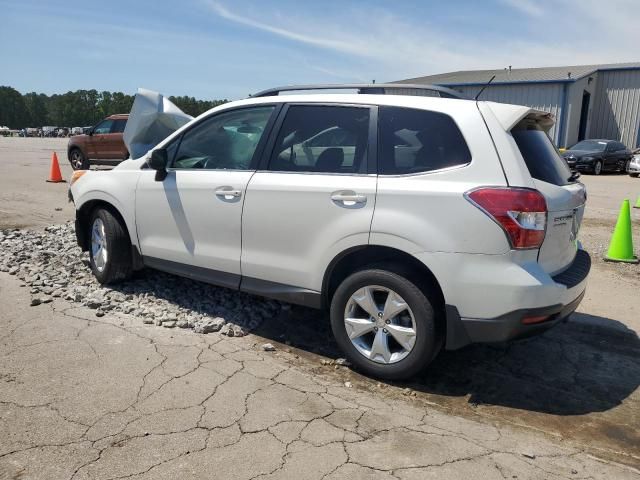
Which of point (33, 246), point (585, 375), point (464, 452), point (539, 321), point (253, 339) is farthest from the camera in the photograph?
point (33, 246)

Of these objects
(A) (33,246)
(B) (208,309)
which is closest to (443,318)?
(B) (208,309)

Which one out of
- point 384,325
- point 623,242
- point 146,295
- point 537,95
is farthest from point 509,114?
point 537,95

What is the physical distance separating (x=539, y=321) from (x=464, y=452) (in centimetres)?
94

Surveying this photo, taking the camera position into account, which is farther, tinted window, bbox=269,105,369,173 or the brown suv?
the brown suv

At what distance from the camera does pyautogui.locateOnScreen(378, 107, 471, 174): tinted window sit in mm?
3371

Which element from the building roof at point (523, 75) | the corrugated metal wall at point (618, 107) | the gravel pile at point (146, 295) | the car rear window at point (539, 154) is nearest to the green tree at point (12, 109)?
the building roof at point (523, 75)

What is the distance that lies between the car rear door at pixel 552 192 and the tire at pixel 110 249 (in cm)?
367

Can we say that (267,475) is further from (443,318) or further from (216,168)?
(216,168)

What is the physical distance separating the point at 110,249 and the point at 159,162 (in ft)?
3.78

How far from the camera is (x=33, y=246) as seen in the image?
674cm

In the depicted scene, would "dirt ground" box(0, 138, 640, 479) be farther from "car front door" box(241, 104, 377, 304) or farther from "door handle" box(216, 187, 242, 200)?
"door handle" box(216, 187, 242, 200)

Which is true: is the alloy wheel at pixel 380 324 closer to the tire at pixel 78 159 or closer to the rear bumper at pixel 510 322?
the rear bumper at pixel 510 322

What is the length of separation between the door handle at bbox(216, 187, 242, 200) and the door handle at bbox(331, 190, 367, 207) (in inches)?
34.8

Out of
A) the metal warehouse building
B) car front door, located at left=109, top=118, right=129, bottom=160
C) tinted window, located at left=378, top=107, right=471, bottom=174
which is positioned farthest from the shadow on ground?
the metal warehouse building
